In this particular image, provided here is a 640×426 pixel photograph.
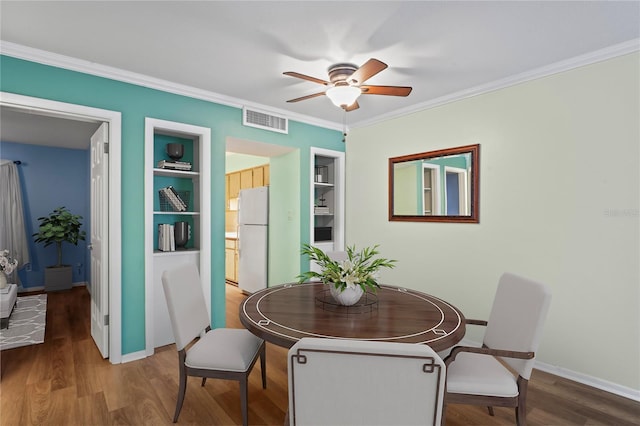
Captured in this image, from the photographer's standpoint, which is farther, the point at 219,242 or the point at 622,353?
the point at 219,242

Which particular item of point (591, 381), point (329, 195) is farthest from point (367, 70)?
point (591, 381)

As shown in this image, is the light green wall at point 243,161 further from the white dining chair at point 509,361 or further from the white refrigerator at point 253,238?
the white dining chair at point 509,361

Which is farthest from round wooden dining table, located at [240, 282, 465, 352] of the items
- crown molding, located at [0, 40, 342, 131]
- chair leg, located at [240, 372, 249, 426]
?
crown molding, located at [0, 40, 342, 131]

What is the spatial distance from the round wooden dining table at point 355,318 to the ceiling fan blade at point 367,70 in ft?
4.82

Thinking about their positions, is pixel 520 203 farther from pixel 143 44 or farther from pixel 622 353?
pixel 143 44

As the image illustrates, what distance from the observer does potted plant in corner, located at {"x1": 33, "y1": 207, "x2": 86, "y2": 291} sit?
511cm

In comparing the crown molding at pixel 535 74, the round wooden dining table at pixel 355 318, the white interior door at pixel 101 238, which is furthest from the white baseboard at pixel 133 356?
the crown molding at pixel 535 74

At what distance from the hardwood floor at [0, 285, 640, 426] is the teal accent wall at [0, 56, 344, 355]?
0.39m

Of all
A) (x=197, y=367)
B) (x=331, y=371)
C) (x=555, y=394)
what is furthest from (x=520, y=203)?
(x=197, y=367)

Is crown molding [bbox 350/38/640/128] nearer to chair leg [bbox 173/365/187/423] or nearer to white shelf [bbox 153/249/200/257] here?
white shelf [bbox 153/249/200/257]

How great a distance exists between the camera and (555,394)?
2.39 metres

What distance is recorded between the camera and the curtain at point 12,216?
5.06 meters

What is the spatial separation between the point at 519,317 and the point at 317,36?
2077mm

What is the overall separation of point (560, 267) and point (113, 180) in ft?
12.0
